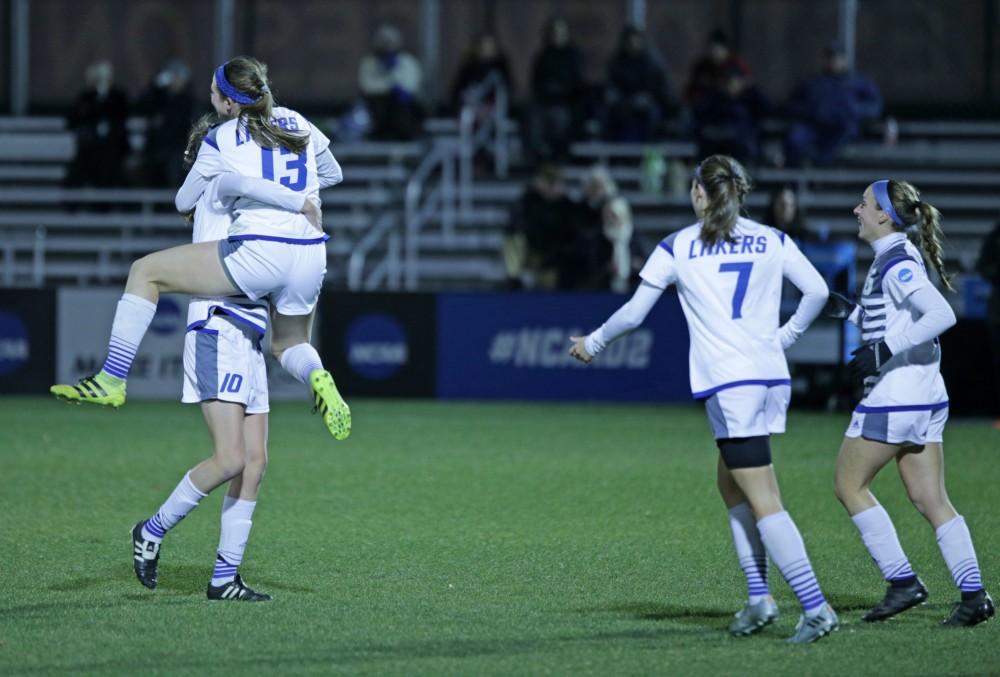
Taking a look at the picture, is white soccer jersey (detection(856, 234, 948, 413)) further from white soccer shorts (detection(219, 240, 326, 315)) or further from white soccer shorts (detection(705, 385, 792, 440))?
white soccer shorts (detection(219, 240, 326, 315))

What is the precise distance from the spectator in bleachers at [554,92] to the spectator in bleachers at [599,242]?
2259 mm

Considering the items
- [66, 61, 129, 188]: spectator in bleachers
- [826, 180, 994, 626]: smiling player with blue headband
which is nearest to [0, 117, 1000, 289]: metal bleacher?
[66, 61, 129, 188]: spectator in bleachers

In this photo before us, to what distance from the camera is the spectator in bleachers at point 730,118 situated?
19.6m

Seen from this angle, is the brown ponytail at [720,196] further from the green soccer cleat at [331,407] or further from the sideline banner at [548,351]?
the sideline banner at [548,351]

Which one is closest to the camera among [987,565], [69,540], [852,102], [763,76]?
[987,565]

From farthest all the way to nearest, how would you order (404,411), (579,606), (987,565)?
(404,411) < (987,565) < (579,606)

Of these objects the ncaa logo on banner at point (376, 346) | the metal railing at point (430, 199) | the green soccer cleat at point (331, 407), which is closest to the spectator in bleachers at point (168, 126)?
the metal railing at point (430, 199)

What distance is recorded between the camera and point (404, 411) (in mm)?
16719

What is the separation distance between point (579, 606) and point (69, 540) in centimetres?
317

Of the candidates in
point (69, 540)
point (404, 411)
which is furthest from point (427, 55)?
point (69, 540)

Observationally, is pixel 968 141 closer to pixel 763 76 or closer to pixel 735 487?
pixel 763 76

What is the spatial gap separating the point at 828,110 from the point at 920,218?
13.3 metres

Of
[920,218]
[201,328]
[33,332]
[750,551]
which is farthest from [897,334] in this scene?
[33,332]

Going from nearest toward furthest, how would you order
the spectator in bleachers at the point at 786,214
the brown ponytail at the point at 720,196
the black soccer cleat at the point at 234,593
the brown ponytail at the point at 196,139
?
1. the brown ponytail at the point at 720,196
2. the black soccer cleat at the point at 234,593
3. the brown ponytail at the point at 196,139
4. the spectator in bleachers at the point at 786,214
